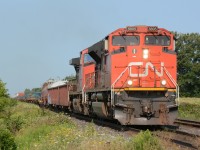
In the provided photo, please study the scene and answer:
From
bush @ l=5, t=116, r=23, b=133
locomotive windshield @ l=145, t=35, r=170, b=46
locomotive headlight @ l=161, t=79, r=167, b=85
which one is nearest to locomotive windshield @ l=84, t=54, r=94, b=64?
bush @ l=5, t=116, r=23, b=133

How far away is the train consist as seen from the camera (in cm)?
1579

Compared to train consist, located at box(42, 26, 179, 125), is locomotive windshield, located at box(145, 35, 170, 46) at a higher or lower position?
higher

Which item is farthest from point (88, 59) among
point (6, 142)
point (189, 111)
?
point (6, 142)

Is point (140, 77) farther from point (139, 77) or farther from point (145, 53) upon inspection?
point (145, 53)

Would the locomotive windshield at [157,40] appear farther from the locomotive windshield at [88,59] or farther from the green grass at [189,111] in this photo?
the green grass at [189,111]

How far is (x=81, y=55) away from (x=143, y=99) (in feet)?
30.3

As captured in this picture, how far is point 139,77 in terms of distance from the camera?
1642 cm

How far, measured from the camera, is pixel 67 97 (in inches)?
1119

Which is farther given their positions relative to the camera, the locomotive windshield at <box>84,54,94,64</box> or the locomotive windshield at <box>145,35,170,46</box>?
the locomotive windshield at <box>84,54,94,64</box>

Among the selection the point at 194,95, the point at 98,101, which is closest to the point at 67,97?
the point at 98,101

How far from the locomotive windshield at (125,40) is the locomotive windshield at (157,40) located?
0.40 m

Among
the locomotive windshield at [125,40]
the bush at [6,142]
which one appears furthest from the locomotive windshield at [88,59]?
the bush at [6,142]

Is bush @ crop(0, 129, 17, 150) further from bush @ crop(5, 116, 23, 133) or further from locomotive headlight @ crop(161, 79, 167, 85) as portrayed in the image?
bush @ crop(5, 116, 23, 133)

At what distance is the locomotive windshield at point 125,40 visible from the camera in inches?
662
